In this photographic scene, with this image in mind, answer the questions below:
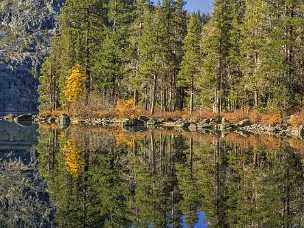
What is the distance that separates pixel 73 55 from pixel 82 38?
177 inches

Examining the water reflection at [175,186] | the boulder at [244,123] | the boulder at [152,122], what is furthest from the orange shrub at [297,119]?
the water reflection at [175,186]

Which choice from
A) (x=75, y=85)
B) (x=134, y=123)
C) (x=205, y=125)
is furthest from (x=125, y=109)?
(x=205, y=125)

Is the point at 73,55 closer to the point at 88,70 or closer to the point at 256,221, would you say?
the point at 88,70

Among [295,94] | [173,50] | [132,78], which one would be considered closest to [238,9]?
[173,50]

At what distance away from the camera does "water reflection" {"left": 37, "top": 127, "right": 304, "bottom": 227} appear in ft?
46.2

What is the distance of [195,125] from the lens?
55969 mm

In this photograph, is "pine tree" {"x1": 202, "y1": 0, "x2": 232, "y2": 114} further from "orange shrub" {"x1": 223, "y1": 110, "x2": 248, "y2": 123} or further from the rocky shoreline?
the rocky shoreline

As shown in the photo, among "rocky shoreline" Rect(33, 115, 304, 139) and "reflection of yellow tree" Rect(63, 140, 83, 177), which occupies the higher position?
"reflection of yellow tree" Rect(63, 140, 83, 177)

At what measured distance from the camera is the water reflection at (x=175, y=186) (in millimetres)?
14070

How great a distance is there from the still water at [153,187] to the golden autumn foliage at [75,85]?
4222 cm

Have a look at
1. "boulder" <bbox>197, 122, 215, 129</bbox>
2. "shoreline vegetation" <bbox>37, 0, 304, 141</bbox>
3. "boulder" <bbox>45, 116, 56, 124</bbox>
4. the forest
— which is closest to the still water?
"shoreline vegetation" <bbox>37, 0, 304, 141</bbox>

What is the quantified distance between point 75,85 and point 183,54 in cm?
1469

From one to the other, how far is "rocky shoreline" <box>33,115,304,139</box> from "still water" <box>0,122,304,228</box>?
1617 centimetres

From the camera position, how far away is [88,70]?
7606 centimetres
